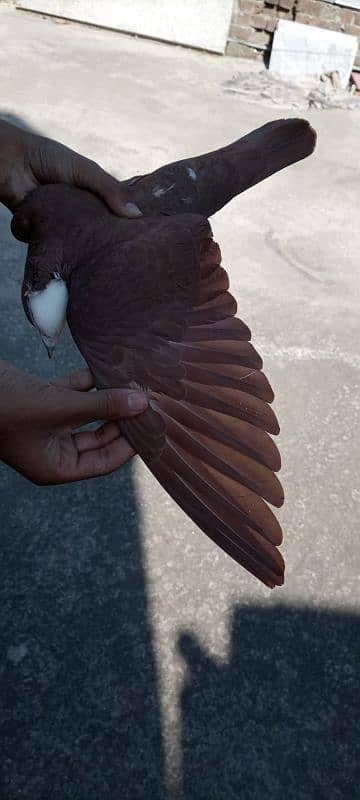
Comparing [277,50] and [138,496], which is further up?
[277,50]

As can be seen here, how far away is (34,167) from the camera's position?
2.43m

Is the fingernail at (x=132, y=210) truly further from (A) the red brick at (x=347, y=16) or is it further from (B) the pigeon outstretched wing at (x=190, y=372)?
(A) the red brick at (x=347, y=16)

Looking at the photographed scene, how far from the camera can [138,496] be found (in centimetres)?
273

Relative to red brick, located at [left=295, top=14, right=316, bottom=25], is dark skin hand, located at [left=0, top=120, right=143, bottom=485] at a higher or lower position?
lower

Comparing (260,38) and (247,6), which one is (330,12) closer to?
(260,38)

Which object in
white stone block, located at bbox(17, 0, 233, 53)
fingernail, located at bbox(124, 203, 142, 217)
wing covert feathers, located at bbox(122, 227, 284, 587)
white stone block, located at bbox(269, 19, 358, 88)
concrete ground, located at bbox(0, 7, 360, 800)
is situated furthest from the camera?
white stone block, located at bbox(17, 0, 233, 53)

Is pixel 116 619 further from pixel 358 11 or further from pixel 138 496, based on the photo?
pixel 358 11

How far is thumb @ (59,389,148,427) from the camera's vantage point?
5.81 ft

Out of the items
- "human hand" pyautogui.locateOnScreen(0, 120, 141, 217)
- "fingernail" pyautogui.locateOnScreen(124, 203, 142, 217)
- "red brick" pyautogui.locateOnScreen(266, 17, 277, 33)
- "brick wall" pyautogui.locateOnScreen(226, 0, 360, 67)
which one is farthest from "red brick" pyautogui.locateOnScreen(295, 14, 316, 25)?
"fingernail" pyautogui.locateOnScreen(124, 203, 142, 217)

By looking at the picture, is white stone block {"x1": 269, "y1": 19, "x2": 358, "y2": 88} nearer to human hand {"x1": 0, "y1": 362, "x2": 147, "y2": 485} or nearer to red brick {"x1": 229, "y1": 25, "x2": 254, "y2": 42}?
red brick {"x1": 229, "y1": 25, "x2": 254, "y2": 42}

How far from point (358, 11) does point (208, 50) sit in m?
1.57

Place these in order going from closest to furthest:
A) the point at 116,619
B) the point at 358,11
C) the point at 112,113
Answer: the point at 116,619 < the point at 112,113 < the point at 358,11

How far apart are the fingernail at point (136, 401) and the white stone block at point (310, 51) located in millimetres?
6218

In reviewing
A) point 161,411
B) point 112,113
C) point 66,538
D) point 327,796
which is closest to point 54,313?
point 161,411
